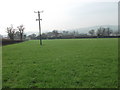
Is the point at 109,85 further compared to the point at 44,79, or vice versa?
the point at 44,79

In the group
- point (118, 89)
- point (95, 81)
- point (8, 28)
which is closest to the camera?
point (118, 89)

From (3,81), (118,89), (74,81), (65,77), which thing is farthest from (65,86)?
(3,81)

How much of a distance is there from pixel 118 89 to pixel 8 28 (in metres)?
57.2

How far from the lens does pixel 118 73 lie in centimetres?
468

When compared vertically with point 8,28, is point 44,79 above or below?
below

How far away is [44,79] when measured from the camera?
14.1 ft

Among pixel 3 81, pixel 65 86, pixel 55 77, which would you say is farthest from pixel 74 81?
pixel 3 81

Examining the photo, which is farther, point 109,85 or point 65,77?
point 65,77

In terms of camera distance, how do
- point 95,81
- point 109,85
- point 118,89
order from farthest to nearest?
point 95,81 < point 109,85 < point 118,89

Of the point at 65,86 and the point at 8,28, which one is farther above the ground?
the point at 8,28

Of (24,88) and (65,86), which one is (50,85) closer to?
(65,86)

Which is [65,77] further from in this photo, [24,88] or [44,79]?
[24,88]

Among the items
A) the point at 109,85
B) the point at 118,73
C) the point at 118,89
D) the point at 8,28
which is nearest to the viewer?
the point at 118,89

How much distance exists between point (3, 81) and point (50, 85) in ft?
5.65
